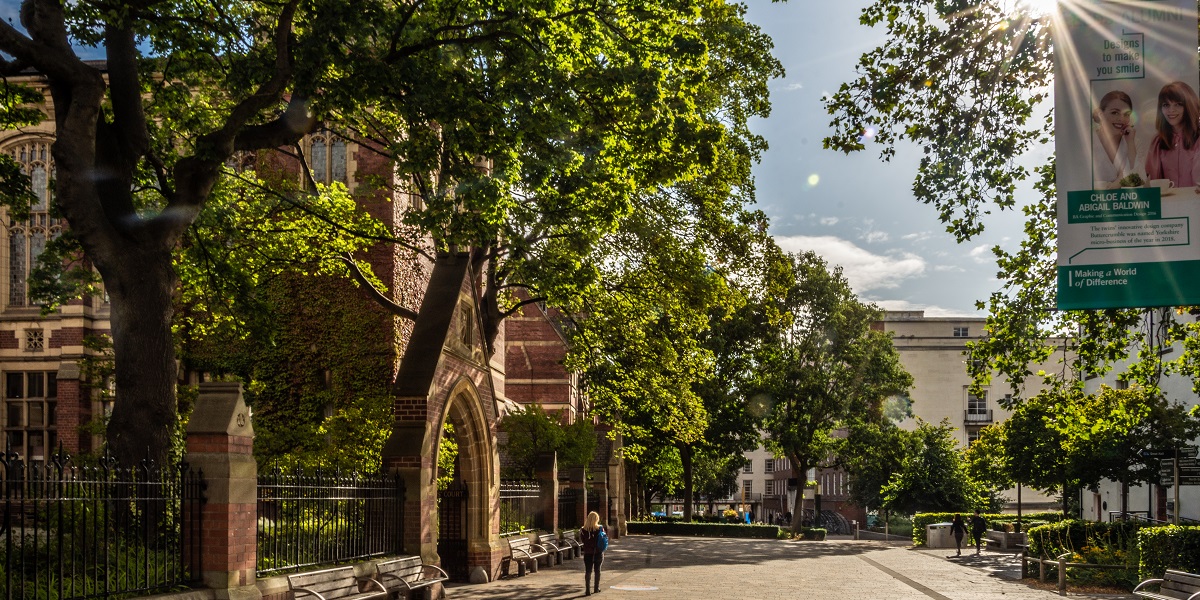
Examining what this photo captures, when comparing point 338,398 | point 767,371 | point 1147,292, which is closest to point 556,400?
point 767,371

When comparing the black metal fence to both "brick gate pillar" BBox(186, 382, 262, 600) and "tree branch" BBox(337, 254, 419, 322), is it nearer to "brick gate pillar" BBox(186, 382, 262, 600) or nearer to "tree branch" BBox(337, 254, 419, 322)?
"brick gate pillar" BBox(186, 382, 262, 600)

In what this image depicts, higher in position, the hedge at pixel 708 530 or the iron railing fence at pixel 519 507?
the iron railing fence at pixel 519 507

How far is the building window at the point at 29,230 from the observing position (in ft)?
96.4

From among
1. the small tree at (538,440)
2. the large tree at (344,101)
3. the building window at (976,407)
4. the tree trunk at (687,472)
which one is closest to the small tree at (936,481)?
the tree trunk at (687,472)

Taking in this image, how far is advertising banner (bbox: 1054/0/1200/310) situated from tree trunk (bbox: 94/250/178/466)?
32.1 feet

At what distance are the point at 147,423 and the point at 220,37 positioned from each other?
20.2 ft

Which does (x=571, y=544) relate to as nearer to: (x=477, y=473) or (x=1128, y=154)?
(x=477, y=473)

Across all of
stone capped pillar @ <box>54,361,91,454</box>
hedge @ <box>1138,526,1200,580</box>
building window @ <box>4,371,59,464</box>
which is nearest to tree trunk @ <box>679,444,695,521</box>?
building window @ <box>4,371,59,464</box>

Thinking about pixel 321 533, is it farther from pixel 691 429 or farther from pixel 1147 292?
pixel 691 429

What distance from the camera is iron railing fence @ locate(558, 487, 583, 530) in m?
27.5

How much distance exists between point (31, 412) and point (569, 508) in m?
14.8

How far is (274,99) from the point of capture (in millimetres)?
13445

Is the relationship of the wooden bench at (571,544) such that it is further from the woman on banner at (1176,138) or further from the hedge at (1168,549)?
the woman on banner at (1176,138)

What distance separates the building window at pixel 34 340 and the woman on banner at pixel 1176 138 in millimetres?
A: 27719
